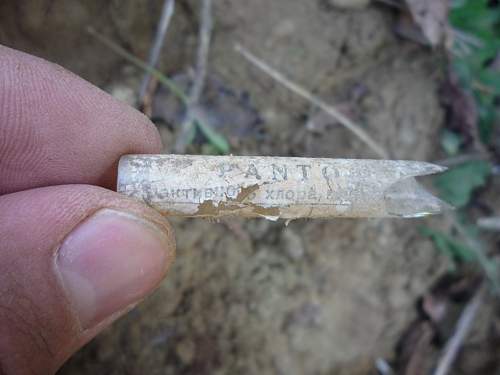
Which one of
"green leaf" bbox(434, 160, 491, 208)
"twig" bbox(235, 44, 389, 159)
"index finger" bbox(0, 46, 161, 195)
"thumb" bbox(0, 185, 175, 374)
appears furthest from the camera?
"green leaf" bbox(434, 160, 491, 208)

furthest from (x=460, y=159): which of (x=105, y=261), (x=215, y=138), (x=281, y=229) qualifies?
(x=105, y=261)

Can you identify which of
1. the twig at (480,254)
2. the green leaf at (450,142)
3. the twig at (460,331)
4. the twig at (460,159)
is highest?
the green leaf at (450,142)

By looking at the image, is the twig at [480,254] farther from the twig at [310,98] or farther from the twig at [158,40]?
the twig at [158,40]

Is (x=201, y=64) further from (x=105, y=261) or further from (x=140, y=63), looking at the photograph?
(x=105, y=261)

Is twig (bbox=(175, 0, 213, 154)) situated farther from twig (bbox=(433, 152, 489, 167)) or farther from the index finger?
twig (bbox=(433, 152, 489, 167))

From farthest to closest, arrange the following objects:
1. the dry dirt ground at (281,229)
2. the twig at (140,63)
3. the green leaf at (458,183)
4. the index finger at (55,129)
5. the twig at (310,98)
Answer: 1. the green leaf at (458,183)
2. the twig at (310,98)
3. the twig at (140,63)
4. the dry dirt ground at (281,229)
5. the index finger at (55,129)

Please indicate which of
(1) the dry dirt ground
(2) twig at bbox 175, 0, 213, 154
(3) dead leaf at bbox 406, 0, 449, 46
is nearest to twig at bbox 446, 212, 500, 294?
(1) the dry dirt ground

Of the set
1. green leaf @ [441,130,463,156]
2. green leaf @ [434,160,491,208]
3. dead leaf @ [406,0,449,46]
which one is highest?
dead leaf @ [406,0,449,46]

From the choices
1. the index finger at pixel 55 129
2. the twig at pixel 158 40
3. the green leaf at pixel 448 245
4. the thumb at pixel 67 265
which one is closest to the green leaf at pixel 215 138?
the twig at pixel 158 40
